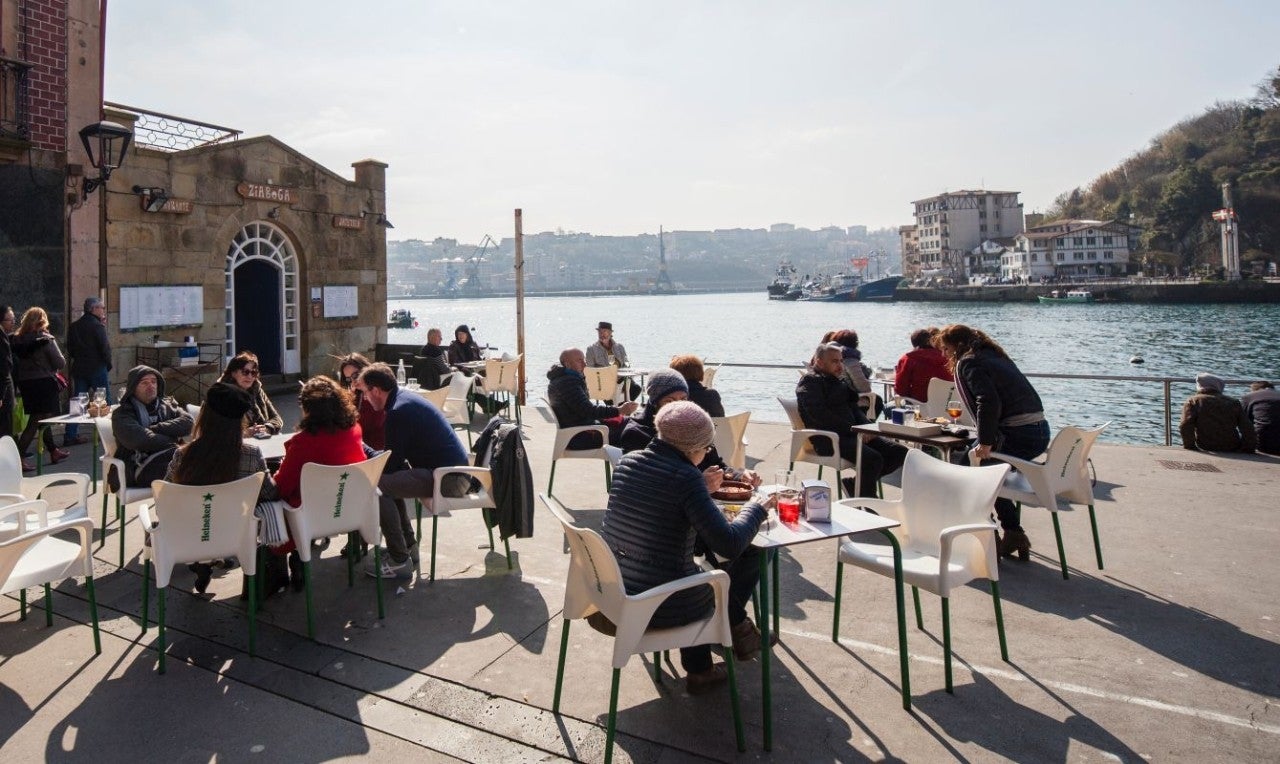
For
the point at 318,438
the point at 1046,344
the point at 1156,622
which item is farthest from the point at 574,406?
the point at 1046,344

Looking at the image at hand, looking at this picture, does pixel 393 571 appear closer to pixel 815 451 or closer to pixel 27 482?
pixel 27 482

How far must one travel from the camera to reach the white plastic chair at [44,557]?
124 inches

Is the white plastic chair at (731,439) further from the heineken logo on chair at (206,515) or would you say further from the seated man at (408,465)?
the heineken logo on chair at (206,515)

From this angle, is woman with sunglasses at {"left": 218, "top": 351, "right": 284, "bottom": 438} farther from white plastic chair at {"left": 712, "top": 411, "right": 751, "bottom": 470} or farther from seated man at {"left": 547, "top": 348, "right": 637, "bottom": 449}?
white plastic chair at {"left": 712, "top": 411, "right": 751, "bottom": 470}

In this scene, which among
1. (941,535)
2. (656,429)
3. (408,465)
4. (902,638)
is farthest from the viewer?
(408,465)

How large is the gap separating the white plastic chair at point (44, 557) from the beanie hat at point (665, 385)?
2.54m

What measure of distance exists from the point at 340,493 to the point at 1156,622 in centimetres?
382

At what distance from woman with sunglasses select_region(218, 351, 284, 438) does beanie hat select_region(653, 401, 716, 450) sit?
9.42 ft

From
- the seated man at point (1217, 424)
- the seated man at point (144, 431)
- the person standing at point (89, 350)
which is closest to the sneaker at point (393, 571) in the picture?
the seated man at point (144, 431)

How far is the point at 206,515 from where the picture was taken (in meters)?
3.57

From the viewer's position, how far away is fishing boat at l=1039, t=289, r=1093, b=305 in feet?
245

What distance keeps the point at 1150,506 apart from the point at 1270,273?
8320 cm

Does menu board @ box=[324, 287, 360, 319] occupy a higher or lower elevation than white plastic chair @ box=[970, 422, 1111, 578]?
higher

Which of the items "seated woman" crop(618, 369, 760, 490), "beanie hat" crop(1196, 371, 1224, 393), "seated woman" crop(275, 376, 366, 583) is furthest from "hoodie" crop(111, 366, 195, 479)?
"beanie hat" crop(1196, 371, 1224, 393)
